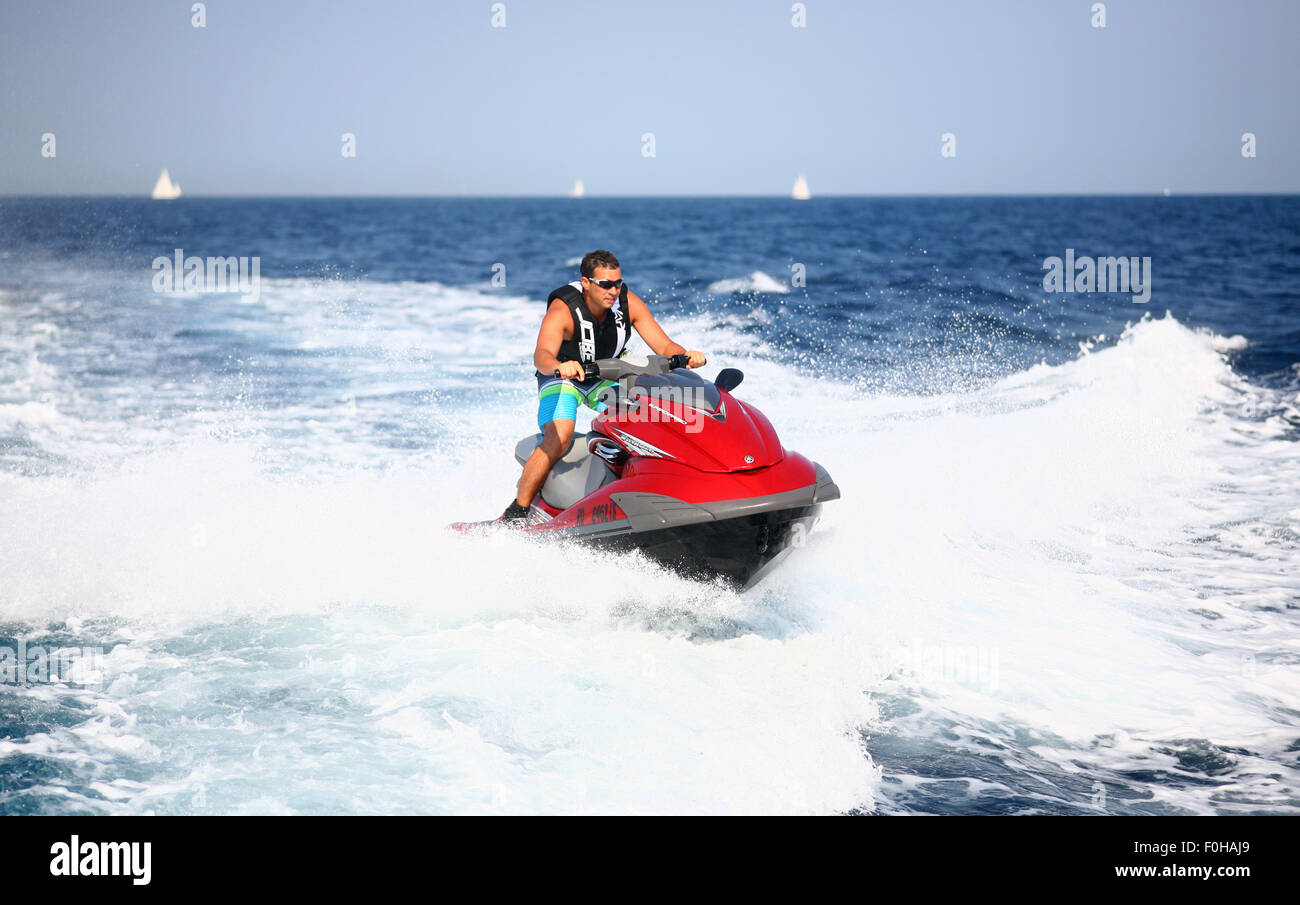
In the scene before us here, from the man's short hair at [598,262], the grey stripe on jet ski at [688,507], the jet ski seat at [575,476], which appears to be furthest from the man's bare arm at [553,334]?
the grey stripe on jet ski at [688,507]

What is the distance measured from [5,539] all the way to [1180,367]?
11301mm

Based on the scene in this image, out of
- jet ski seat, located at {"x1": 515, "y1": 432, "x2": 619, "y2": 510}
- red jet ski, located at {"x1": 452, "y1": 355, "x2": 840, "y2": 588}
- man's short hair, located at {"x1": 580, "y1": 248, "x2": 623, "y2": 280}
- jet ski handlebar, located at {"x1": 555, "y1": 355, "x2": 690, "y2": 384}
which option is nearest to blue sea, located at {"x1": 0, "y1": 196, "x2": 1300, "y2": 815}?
red jet ski, located at {"x1": 452, "y1": 355, "x2": 840, "y2": 588}

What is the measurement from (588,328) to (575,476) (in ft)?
2.50

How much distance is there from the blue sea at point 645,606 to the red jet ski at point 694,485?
0.18 meters

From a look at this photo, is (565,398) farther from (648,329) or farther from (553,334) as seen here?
(648,329)

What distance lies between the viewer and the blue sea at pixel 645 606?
3615mm

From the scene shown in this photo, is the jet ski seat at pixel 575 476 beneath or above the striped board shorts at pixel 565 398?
beneath

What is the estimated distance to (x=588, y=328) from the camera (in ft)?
16.7

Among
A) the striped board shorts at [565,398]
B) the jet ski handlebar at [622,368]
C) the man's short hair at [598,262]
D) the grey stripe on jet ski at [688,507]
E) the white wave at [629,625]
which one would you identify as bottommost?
the white wave at [629,625]

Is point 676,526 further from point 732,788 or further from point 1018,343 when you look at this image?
point 1018,343

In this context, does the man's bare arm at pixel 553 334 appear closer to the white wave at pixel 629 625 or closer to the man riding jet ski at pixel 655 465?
the man riding jet ski at pixel 655 465

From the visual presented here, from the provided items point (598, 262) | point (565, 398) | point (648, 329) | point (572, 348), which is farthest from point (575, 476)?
point (598, 262)

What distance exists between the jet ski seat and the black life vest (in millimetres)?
442
